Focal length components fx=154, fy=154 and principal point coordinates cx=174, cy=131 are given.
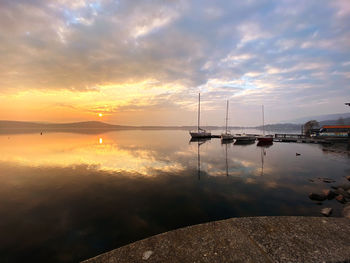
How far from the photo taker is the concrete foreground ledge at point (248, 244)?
5.46 metres

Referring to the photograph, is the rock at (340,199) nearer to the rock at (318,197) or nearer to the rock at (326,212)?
the rock at (318,197)

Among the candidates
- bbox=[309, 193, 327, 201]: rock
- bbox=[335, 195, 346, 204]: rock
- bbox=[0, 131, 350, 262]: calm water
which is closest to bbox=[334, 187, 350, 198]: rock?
bbox=[335, 195, 346, 204]: rock

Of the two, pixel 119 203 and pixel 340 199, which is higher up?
pixel 340 199

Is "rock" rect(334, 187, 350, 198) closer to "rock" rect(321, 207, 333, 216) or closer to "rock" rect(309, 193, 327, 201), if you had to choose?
"rock" rect(309, 193, 327, 201)

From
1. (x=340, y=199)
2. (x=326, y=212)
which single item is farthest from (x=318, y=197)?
(x=326, y=212)

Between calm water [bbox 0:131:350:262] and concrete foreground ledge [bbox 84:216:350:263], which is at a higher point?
concrete foreground ledge [bbox 84:216:350:263]

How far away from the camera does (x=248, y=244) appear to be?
19.9 feet

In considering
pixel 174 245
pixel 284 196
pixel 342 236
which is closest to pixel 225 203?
pixel 284 196

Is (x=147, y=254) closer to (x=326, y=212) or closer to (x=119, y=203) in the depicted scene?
(x=119, y=203)

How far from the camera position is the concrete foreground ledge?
17.9ft

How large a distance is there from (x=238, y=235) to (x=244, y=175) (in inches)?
577

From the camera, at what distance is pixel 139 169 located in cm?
2250

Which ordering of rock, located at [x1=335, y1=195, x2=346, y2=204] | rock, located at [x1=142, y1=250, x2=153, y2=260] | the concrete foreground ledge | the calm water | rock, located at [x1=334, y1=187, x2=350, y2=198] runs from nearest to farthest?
the concrete foreground ledge < rock, located at [x1=142, y1=250, x2=153, y2=260] < the calm water < rock, located at [x1=335, y1=195, x2=346, y2=204] < rock, located at [x1=334, y1=187, x2=350, y2=198]

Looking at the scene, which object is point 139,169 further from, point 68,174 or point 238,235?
point 238,235
